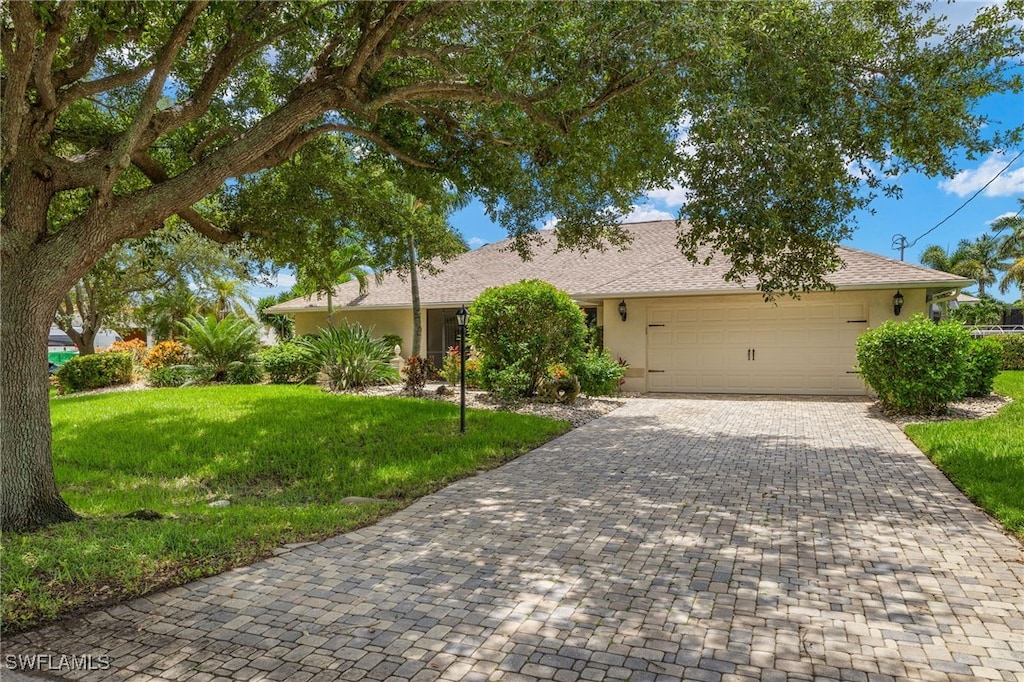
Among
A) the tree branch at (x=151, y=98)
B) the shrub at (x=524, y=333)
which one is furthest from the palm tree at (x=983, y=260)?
the tree branch at (x=151, y=98)

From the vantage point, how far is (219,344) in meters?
16.9

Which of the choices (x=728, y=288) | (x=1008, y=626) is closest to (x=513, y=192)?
(x=728, y=288)

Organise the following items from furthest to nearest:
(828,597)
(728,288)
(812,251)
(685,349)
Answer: (685,349) → (728,288) → (812,251) → (828,597)

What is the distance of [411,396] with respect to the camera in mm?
13625

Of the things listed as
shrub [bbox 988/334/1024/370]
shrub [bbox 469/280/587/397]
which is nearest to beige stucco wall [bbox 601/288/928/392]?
shrub [bbox 469/280/587/397]

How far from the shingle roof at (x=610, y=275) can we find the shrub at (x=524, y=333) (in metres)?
1.08

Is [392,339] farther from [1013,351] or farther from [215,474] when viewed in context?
[1013,351]

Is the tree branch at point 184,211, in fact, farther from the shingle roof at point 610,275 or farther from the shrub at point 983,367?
the shrub at point 983,367

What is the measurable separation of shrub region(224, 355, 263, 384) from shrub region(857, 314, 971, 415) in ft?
47.9

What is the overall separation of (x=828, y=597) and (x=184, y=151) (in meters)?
9.34

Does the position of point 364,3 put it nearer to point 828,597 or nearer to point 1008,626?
point 828,597

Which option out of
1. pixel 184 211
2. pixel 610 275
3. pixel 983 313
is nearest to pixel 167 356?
pixel 184 211

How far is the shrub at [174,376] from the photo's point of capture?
54.5ft

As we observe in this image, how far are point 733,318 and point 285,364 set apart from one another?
1146 centimetres
